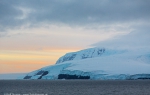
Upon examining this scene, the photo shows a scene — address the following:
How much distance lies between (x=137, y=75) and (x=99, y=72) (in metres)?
20.8

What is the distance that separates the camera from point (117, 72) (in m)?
191

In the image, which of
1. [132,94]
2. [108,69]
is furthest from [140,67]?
[132,94]

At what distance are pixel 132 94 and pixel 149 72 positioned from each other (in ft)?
386

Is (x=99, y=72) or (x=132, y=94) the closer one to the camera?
(x=132, y=94)

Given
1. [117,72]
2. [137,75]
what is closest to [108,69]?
[117,72]

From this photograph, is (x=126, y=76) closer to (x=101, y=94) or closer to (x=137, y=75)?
(x=137, y=75)

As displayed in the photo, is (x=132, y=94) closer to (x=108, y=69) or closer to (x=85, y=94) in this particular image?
(x=85, y=94)

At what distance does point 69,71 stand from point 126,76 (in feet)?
108

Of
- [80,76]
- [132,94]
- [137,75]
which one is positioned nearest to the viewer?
[132,94]

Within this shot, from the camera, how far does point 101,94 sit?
7294 centimetres

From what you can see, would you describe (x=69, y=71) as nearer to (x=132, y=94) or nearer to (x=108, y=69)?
(x=108, y=69)

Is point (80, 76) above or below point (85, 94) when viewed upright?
above

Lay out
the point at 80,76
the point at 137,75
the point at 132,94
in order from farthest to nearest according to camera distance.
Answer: the point at 80,76
the point at 137,75
the point at 132,94

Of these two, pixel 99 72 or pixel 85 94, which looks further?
pixel 99 72
